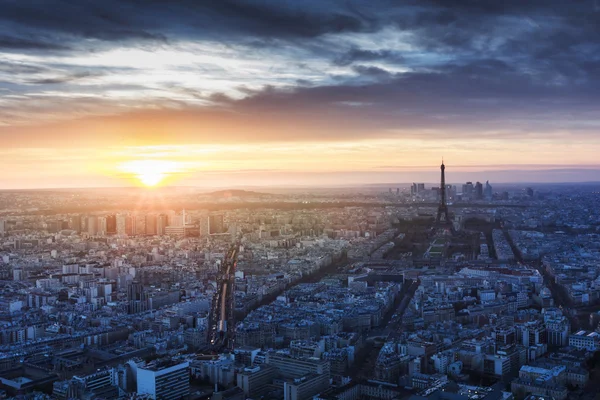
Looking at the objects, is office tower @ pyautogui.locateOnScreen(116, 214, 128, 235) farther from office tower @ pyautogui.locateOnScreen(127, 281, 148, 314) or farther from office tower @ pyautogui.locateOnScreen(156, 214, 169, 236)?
office tower @ pyautogui.locateOnScreen(127, 281, 148, 314)

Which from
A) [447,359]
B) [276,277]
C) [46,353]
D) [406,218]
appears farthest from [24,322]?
[406,218]

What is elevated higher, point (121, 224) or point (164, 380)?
point (121, 224)

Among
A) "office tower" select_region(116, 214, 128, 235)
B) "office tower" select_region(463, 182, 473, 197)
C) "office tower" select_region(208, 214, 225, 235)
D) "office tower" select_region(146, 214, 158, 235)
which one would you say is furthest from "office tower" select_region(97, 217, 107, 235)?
"office tower" select_region(463, 182, 473, 197)

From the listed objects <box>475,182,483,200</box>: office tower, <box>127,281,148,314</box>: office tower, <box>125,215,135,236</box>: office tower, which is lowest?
<box>127,281,148,314</box>: office tower

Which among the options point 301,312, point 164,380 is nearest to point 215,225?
point 301,312

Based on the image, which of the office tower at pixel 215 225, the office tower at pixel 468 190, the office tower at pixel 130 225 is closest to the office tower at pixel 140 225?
the office tower at pixel 130 225

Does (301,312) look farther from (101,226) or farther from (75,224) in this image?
(75,224)

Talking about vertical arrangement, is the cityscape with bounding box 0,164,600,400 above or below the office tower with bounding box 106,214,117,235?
below
